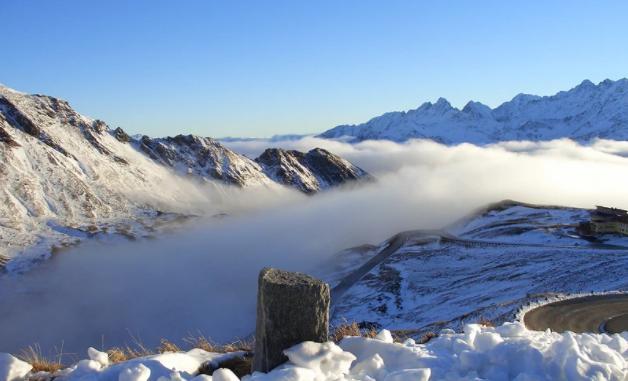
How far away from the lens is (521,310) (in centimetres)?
3388

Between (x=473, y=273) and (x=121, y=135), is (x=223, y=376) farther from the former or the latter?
(x=121, y=135)

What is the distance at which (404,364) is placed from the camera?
777 centimetres

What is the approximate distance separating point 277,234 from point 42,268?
186 feet

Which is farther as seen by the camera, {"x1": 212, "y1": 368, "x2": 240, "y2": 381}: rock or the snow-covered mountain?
the snow-covered mountain

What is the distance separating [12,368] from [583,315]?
32.6m

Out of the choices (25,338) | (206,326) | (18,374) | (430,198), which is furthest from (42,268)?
(430,198)

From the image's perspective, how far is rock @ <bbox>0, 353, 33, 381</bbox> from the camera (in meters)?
7.44

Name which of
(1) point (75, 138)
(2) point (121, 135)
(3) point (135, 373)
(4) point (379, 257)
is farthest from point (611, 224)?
(2) point (121, 135)

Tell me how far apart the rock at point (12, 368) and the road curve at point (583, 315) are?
2574 centimetres

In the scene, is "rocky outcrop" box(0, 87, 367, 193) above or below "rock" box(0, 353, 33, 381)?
above

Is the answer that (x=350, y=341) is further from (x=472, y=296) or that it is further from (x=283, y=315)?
(x=472, y=296)

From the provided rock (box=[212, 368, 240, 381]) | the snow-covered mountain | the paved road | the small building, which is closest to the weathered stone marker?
rock (box=[212, 368, 240, 381])

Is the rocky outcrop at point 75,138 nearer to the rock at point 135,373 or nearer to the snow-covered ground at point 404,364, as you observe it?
the snow-covered ground at point 404,364

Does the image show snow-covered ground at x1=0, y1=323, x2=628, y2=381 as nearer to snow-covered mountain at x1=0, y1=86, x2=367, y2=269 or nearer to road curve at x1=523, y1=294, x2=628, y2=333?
road curve at x1=523, y1=294, x2=628, y2=333
